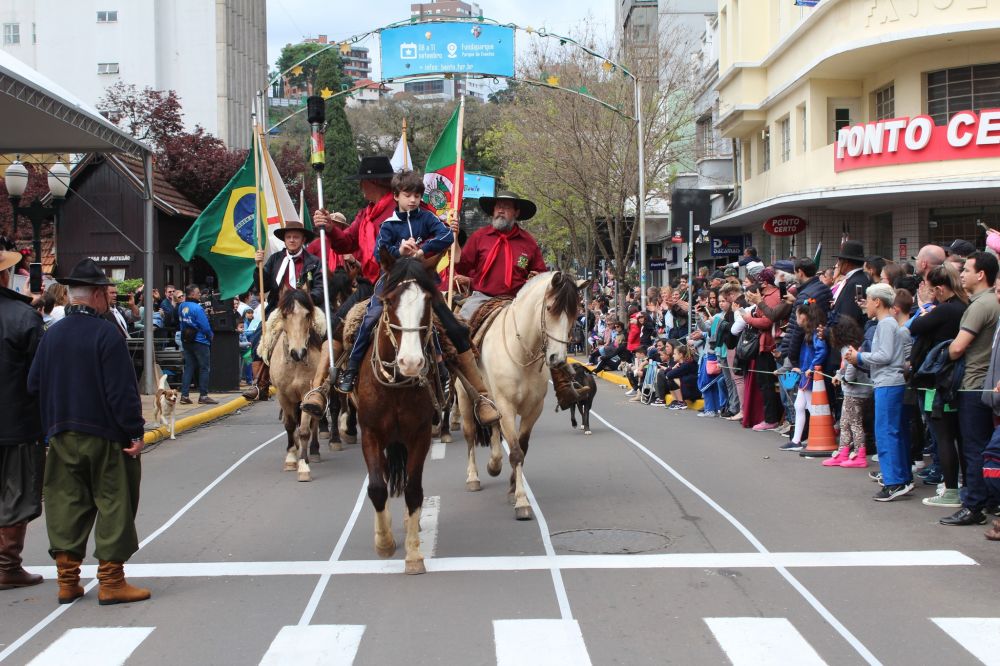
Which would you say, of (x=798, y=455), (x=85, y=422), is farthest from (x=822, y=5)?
(x=85, y=422)

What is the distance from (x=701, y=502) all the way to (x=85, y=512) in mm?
5713

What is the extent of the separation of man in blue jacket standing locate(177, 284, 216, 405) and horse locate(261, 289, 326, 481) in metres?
8.04

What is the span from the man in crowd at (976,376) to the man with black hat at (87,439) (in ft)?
22.4

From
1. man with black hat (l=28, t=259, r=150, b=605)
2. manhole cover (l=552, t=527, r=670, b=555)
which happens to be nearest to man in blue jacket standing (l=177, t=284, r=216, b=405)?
manhole cover (l=552, t=527, r=670, b=555)

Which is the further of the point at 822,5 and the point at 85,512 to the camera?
the point at 822,5

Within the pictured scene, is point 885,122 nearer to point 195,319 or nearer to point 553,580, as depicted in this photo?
point 195,319

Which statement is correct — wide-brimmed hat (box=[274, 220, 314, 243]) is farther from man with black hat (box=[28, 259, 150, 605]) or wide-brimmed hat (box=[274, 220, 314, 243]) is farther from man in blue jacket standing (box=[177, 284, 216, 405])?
man in blue jacket standing (box=[177, 284, 216, 405])

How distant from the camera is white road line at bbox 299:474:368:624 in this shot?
6.95 m

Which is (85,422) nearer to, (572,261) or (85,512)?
(85,512)

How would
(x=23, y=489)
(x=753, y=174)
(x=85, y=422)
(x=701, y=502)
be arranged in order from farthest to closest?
(x=753, y=174) < (x=701, y=502) < (x=23, y=489) < (x=85, y=422)

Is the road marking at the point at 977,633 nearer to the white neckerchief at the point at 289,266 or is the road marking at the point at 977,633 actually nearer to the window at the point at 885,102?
the white neckerchief at the point at 289,266

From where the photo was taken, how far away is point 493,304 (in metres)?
11.4

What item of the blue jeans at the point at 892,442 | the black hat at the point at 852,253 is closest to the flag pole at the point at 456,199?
the blue jeans at the point at 892,442

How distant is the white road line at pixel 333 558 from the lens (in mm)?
6953
